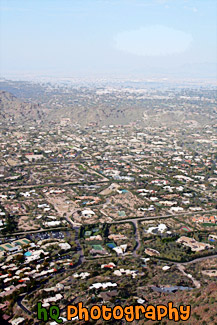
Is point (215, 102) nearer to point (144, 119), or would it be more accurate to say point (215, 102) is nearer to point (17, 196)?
point (144, 119)

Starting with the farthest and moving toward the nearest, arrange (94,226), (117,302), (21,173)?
1. (21,173)
2. (94,226)
3. (117,302)

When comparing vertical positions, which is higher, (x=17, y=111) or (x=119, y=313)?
(x=17, y=111)

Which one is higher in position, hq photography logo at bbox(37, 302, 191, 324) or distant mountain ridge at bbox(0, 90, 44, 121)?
distant mountain ridge at bbox(0, 90, 44, 121)

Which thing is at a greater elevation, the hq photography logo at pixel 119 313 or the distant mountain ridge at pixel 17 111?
the distant mountain ridge at pixel 17 111

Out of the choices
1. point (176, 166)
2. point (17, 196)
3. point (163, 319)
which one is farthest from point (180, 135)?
point (163, 319)

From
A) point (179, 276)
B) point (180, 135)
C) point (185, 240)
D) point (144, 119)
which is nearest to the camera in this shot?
point (179, 276)

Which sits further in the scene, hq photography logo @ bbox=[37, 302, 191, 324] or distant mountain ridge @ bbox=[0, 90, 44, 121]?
distant mountain ridge @ bbox=[0, 90, 44, 121]

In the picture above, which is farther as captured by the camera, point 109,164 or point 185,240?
point 109,164

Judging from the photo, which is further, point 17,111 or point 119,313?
point 17,111
